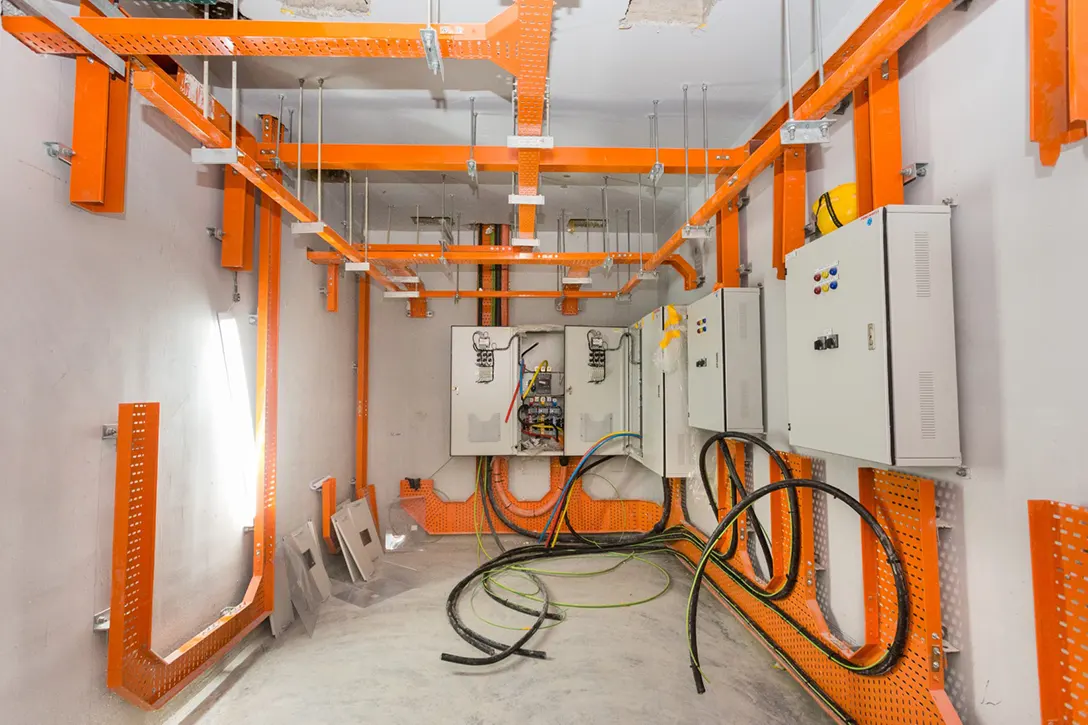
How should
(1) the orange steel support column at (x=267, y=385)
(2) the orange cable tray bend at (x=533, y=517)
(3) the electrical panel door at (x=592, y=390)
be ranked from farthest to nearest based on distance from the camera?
1. (2) the orange cable tray bend at (x=533, y=517)
2. (3) the electrical panel door at (x=592, y=390)
3. (1) the orange steel support column at (x=267, y=385)

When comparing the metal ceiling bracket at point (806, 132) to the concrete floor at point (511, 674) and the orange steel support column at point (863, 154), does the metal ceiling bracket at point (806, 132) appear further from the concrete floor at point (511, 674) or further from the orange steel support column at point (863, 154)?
the concrete floor at point (511, 674)

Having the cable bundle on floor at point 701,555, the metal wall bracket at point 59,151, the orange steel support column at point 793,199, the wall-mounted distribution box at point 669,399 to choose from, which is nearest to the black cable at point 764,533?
the cable bundle on floor at point 701,555

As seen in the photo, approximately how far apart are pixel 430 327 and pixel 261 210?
2.10 metres

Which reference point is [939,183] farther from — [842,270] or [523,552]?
[523,552]

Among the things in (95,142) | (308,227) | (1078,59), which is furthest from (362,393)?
(1078,59)

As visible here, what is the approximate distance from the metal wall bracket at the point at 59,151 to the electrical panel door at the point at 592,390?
3323mm

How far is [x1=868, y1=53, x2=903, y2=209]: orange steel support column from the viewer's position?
5.20 feet

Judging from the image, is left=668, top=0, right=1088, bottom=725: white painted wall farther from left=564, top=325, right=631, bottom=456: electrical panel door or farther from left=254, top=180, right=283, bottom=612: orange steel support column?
left=254, top=180, right=283, bottom=612: orange steel support column

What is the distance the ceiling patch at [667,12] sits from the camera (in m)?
1.85

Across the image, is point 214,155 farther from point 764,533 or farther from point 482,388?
point 764,533

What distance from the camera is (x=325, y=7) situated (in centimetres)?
185

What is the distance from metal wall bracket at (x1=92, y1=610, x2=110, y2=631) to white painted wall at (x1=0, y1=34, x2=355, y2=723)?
30 millimetres

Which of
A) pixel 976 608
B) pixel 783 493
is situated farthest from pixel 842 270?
pixel 783 493

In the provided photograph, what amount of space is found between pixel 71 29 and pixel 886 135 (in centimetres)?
273
